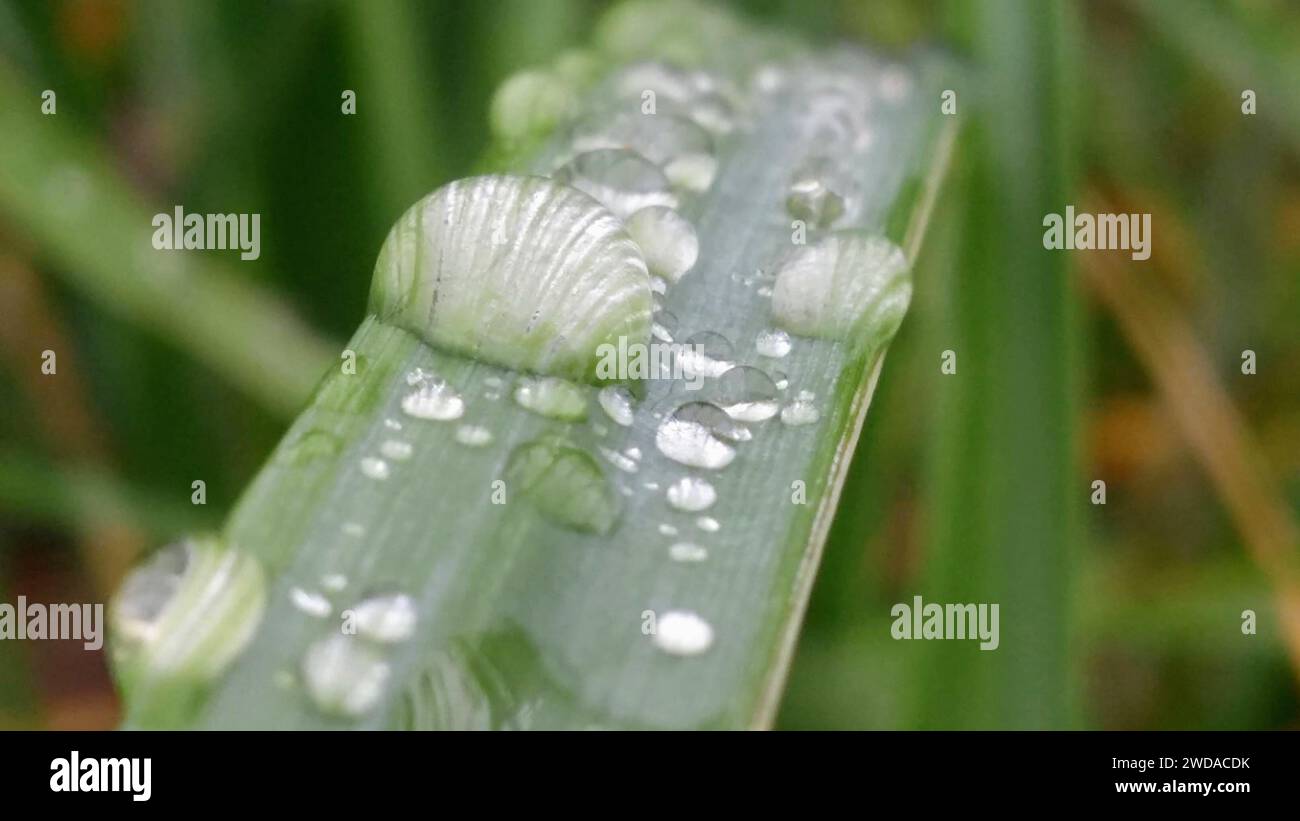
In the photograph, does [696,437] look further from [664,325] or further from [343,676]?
[343,676]

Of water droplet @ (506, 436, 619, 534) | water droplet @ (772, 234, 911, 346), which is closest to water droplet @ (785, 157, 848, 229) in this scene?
water droplet @ (772, 234, 911, 346)

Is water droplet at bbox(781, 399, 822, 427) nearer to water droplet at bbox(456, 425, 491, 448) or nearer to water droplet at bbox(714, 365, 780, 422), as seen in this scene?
water droplet at bbox(714, 365, 780, 422)

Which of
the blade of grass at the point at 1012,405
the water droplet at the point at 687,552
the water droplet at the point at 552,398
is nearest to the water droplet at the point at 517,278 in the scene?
the water droplet at the point at 552,398

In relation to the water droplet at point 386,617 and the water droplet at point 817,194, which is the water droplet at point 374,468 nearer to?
the water droplet at point 386,617

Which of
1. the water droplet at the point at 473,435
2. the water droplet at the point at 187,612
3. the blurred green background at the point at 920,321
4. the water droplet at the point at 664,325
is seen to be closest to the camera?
the water droplet at the point at 187,612

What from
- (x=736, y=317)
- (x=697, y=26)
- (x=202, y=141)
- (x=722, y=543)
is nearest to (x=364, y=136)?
(x=202, y=141)
